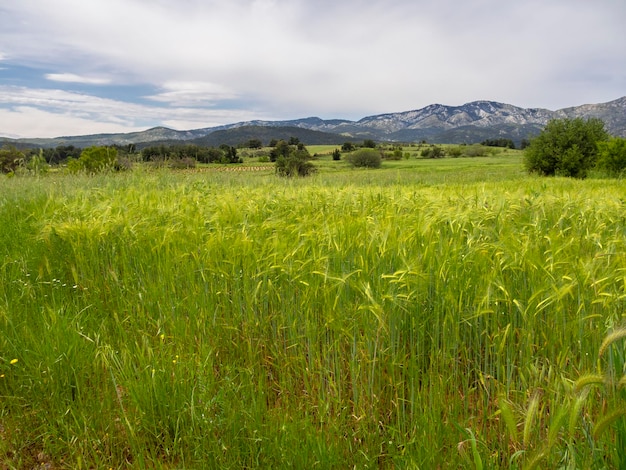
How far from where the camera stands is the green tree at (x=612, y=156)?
27094 millimetres

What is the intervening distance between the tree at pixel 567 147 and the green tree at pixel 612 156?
0.94 meters

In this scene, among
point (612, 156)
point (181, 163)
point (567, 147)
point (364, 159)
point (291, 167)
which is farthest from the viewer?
point (364, 159)

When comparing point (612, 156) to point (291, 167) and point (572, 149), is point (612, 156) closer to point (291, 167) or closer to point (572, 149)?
point (572, 149)

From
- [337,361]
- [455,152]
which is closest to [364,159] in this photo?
[455,152]

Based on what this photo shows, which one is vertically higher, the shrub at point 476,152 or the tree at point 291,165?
the shrub at point 476,152

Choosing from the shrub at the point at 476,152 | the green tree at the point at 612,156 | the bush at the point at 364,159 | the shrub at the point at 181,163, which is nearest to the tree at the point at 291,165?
Result: the shrub at the point at 181,163

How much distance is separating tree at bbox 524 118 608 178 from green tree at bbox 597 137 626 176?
3.08 feet

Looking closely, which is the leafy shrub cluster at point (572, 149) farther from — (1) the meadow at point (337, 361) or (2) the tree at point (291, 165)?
(1) the meadow at point (337, 361)

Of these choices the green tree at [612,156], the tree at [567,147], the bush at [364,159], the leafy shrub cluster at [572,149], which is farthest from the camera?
the bush at [364,159]

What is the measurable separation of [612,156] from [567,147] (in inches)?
126

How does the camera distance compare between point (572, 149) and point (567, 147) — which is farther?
point (567, 147)

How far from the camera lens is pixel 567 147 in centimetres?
3000

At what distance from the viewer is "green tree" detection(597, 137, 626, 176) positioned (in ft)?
88.9

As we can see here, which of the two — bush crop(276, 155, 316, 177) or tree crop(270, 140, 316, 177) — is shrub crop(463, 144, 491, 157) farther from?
bush crop(276, 155, 316, 177)
